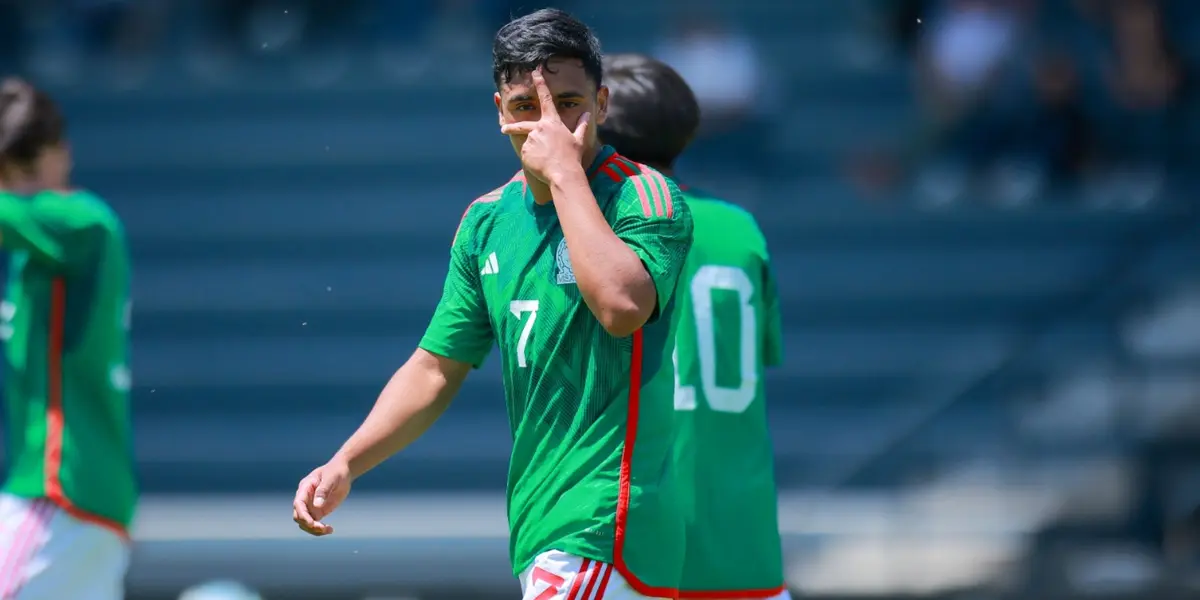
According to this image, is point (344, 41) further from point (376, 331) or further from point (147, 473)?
point (147, 473)

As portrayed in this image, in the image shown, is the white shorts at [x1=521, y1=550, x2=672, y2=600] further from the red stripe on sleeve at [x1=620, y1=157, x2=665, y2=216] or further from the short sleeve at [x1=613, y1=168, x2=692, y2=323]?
the red stripe on sleeve at [x1=620, y1=157, x2=665, y2=216]

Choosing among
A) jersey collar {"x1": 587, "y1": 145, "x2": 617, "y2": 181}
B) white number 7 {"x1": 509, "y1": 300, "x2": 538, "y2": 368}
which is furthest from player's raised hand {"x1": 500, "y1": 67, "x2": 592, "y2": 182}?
white number 7 {"x1": 509, "y1": 300, "x2": 538, "y2": 368}

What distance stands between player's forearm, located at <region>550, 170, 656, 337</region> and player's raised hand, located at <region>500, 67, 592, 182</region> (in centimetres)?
4

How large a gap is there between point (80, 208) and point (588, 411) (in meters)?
2.28

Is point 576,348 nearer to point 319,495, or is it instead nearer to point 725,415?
point 319,495

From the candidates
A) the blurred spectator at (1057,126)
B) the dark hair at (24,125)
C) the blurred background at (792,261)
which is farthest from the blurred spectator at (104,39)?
the dark hair at (24,125)

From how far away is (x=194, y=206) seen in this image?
39.3ft

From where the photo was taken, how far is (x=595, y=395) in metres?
3.09

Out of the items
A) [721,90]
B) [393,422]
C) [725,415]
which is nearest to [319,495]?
[393,422]

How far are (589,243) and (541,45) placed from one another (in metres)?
0.40

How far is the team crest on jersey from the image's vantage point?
122 inches

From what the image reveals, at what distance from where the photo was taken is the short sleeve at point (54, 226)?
462cm

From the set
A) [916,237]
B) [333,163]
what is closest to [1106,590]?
[916,237]

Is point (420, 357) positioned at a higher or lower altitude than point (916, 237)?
lower
